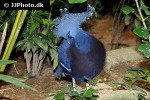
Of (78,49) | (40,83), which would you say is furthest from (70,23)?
(40,83)

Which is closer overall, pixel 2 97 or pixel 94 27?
pixel 2 97

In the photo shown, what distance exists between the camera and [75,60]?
1.77 metres

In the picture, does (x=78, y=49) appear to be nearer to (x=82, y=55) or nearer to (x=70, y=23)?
(x=82, y=55)

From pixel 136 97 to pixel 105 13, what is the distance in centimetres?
299

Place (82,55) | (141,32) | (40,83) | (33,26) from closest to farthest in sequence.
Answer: (141,32)
(82,55)
(33,26)
(40,83)

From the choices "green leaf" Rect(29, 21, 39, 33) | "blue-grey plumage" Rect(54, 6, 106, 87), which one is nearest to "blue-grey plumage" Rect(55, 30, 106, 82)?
"blue-grey plumage" Rect(54, 6, 106, 87)

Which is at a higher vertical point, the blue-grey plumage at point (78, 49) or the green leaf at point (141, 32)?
the green leaf at point (141, 32)

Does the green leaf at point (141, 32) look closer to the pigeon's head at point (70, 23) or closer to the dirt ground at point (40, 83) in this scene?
the pigeon's head at point (70, 23)

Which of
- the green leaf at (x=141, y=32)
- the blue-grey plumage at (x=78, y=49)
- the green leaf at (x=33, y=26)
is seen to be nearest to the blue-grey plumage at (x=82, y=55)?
the blue-grey plumage at (x=78, y=49)

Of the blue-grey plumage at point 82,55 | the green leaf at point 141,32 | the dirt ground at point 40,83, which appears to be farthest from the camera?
the dirt ground at point 40,83

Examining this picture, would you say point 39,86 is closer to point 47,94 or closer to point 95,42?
point 47,94

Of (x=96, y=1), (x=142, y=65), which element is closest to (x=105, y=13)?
(x=96, y=1)

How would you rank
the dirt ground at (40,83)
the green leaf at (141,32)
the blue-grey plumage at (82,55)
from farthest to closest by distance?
the dirt ground at (40,83)
the blue-grey plumage at (82,55)
the green leaf at (141,32)

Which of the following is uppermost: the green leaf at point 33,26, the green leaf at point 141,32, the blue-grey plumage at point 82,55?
the green leaf at point 141,32
